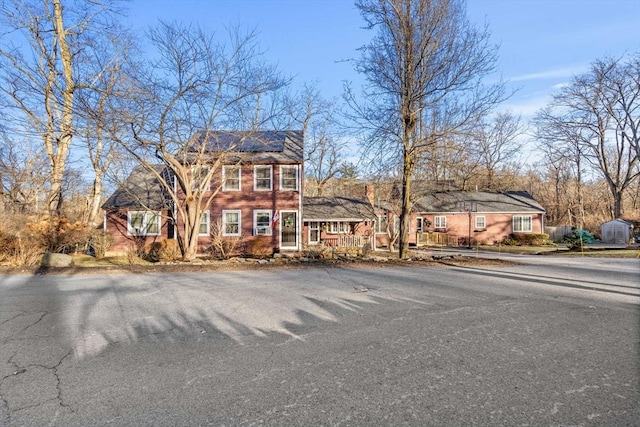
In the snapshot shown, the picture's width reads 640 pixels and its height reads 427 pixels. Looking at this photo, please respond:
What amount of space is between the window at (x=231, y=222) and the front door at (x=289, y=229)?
8.24 feet

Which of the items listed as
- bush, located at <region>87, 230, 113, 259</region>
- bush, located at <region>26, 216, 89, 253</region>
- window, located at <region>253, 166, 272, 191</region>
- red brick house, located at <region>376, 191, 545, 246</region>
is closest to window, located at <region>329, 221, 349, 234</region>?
window, located at <region>253, 166, 272, 191</region>

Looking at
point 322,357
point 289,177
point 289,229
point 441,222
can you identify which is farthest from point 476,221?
point 322,357

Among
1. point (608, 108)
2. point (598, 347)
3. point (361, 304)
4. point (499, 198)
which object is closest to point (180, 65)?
point (361, 304)

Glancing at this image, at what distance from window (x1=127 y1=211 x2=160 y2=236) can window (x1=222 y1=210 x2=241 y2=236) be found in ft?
13.9

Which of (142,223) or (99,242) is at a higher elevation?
(142,223)

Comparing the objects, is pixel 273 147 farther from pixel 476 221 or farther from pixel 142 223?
pixel 476 221

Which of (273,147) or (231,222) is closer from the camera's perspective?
(231,222)

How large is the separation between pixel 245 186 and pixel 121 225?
26.0 ft

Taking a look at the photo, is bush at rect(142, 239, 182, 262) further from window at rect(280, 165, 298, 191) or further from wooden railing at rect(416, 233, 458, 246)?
wooden railing at rect(416, 233, 458, 246)

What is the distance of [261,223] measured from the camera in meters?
21.1

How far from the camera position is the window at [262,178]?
21172 millimetres

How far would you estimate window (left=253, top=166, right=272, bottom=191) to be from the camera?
2117cm

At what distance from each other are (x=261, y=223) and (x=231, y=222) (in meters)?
1.74

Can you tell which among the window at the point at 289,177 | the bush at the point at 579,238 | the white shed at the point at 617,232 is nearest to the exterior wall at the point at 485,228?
the bush at the point at 579,238
